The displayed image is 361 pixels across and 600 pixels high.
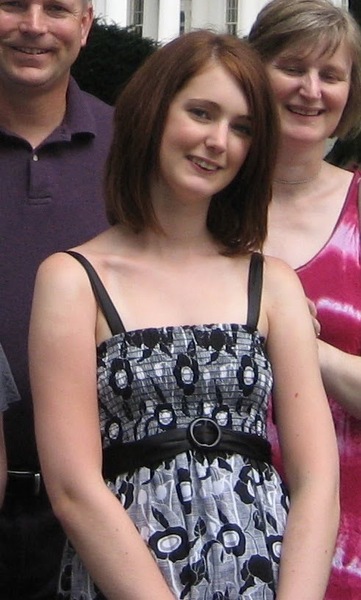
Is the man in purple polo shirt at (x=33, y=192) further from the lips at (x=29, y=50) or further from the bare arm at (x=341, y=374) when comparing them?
the bare arm at (x=341, y=374)

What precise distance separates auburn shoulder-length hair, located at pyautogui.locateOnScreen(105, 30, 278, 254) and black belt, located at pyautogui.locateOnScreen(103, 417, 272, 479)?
18.4 inches

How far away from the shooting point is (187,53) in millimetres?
2852

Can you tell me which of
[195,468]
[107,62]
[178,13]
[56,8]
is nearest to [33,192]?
[56,8]

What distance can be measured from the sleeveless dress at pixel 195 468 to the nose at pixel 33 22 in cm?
115

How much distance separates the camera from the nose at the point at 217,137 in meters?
2.83

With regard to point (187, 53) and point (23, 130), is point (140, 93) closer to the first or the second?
point (187, 53)

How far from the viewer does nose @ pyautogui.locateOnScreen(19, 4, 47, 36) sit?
145 inches

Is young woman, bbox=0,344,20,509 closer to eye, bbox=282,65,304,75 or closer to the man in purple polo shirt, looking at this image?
the man in purple polo shirt

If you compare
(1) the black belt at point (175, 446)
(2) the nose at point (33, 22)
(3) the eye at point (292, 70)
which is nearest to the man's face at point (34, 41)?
(2) the nose at point (33, 22)

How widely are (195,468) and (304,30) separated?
129 centimetres

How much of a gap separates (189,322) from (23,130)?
3.97 feet

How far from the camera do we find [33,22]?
3.70 m

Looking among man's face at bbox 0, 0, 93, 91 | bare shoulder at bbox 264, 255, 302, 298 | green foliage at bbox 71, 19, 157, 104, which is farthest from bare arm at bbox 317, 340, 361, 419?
green foliage at bbox 71, 19, 157, 104

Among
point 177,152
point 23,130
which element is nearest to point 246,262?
point 177,152
